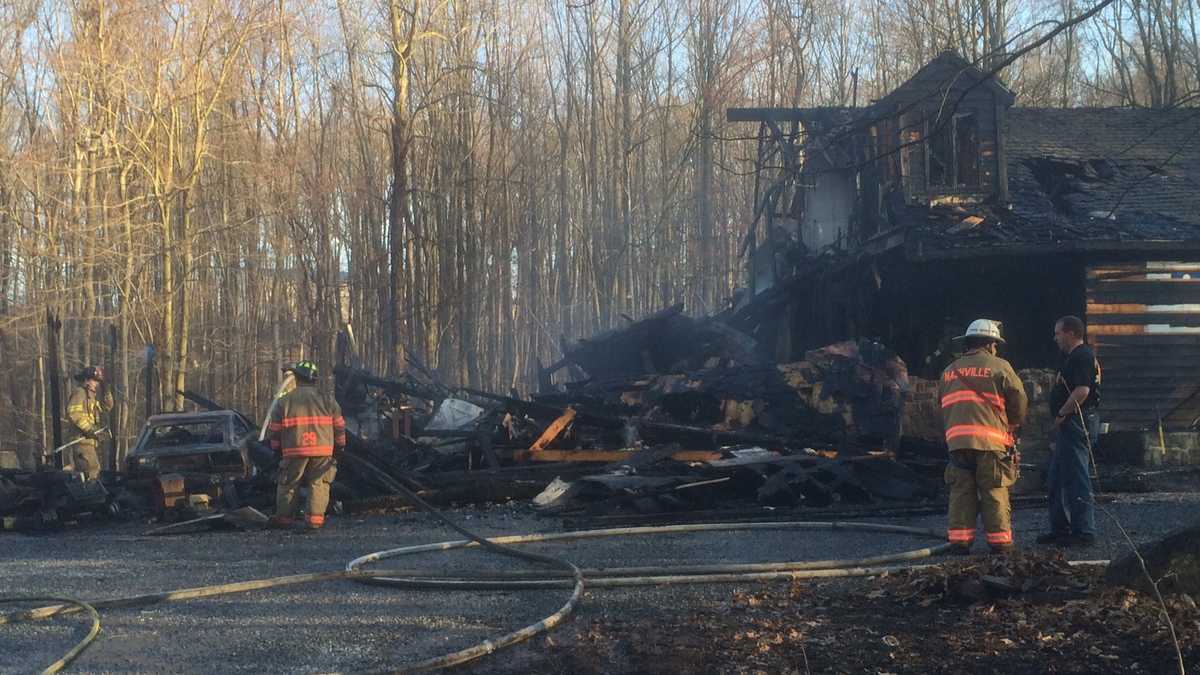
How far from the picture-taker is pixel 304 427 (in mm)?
12227

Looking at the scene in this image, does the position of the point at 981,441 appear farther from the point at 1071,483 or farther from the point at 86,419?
the point at 86,419

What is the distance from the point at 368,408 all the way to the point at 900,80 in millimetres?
30289

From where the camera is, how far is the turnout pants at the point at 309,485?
1212cm

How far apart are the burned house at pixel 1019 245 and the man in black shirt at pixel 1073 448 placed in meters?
8.48

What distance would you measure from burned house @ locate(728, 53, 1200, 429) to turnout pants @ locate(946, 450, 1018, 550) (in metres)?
9.32

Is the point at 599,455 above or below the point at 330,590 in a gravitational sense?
above

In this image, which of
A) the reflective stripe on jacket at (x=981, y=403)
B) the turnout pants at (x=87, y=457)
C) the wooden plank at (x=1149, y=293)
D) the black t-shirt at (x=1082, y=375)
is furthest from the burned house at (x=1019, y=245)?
the turnout pants at (x=87, y=457)

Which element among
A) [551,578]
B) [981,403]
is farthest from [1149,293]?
[551,578]

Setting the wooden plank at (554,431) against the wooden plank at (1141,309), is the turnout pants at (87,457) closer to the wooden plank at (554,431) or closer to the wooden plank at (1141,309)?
the wooden plank at (554,431)

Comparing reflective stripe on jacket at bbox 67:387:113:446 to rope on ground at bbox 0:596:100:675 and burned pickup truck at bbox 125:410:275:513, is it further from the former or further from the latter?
rope on ground at bbox 0:596:100:675

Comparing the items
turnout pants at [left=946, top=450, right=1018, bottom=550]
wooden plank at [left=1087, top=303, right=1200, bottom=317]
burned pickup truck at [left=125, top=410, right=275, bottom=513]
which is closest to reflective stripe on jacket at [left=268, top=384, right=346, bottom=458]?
burned pickup truck at [left=125, top=410, right=275, bottom=513]

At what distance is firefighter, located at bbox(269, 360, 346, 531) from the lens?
479 inches

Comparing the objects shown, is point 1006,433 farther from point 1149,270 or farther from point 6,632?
point 1149,270

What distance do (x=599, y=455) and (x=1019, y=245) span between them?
862 centimetres
